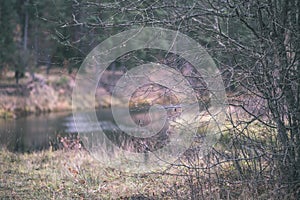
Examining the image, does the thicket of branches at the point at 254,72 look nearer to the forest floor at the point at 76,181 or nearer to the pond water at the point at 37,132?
the forest floor at the point at 76,181

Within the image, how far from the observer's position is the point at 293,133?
13.3ft

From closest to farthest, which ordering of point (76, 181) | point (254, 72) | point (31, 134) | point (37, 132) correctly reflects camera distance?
point (254, 72) → point (76, 181) → point (31, 134) → point (37, 132)

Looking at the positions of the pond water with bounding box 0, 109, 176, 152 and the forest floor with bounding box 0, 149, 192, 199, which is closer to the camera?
the forest floor with bounding box 0, 149, 192, 199

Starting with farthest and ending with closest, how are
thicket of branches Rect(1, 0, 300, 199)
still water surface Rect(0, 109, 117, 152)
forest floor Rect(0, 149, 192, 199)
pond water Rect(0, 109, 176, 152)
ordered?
still water surface Rect(0, 109, 117, 152), pond water Rect(0, 109, 176, 152), forest floor Rect(0, 149, 192, 199), thicket of branches Rect(1, 0, 300, 199)

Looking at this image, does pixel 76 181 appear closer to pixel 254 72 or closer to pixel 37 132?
pixel 254 72

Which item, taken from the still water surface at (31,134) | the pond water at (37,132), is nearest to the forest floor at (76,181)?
the pond water at (37,132)

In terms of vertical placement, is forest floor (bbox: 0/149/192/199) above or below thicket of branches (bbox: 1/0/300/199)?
below

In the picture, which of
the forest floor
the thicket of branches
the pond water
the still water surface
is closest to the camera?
the thicket of branches

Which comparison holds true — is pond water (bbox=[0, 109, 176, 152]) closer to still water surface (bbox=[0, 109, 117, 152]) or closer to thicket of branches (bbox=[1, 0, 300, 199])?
still water surface (bbox=[0, 109, 117, 152])

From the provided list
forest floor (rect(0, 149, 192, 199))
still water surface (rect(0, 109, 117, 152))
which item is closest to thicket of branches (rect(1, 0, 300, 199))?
forest floor (rect(0, 149, 192, 199))

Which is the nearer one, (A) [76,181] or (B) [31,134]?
A: (A) [76,181]

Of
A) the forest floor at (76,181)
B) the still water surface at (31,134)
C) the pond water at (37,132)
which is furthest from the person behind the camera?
the still water surface at (31,134)

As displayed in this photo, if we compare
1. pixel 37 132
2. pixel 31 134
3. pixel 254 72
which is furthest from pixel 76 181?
pixel 37 132

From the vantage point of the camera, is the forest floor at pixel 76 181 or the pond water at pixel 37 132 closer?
the forest floor at pixel 76 181
